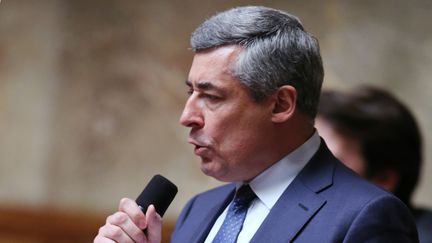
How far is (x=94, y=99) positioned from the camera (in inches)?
235

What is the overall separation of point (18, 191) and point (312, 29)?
2295mm

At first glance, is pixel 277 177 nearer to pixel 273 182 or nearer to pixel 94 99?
pixel 273 182

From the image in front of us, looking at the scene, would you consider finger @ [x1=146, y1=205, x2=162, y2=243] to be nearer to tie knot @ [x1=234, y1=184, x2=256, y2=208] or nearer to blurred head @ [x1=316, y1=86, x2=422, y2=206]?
tie knot @ [x1=234, y1=184, x2=256, y2=208]

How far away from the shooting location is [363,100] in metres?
4.14

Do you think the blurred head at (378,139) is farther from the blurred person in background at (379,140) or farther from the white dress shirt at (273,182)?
the white dress shirt at (273,182)

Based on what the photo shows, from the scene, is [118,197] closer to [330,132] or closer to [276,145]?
[330,132]

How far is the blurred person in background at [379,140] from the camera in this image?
3910 mm

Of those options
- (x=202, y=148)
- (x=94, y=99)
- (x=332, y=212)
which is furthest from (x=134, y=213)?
(x=94, y=99)

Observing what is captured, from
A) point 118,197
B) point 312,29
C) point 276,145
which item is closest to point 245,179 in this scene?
point 276,145

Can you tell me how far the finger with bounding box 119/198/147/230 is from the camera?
2320mm

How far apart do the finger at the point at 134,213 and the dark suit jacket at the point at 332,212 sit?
1.10 ft

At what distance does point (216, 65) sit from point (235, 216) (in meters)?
0.46

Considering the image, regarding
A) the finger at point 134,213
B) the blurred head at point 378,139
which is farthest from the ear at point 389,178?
the finger at point 134,213

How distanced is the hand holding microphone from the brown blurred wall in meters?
3.21
